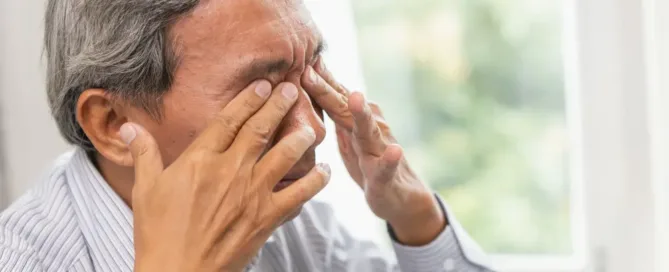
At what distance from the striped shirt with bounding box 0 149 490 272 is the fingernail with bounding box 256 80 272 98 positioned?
337 mm

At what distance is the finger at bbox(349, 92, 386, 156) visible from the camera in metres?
1.20

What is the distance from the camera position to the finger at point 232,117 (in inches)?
41.6

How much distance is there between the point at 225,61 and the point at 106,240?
0.37 m

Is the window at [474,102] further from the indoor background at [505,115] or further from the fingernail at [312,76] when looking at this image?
the fingernail at [312,76]

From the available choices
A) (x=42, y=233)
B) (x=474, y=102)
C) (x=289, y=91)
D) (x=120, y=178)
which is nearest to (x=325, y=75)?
(x=289, y=91)

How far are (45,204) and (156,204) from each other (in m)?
0.33

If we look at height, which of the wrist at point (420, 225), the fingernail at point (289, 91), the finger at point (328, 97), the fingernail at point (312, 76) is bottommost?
the wrist at point (420, 225)

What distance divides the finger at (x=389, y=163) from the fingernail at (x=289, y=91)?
231mm

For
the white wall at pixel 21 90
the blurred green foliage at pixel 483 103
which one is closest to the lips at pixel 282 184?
the blurred green foliage at pixel 483 103

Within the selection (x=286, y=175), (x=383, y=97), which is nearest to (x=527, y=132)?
(x=383, y=97)

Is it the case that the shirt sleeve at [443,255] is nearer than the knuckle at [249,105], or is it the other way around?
the knuckle at [249,105]

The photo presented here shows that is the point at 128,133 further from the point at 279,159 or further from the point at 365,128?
the point at 365,128

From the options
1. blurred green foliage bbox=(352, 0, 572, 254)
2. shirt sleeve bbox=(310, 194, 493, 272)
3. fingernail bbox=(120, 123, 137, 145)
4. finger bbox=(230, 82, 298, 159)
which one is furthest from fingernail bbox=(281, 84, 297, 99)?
blurred green foliage bbox=(352, 0, 572, 254)

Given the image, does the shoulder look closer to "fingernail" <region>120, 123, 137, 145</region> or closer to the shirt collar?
the shirt collar
